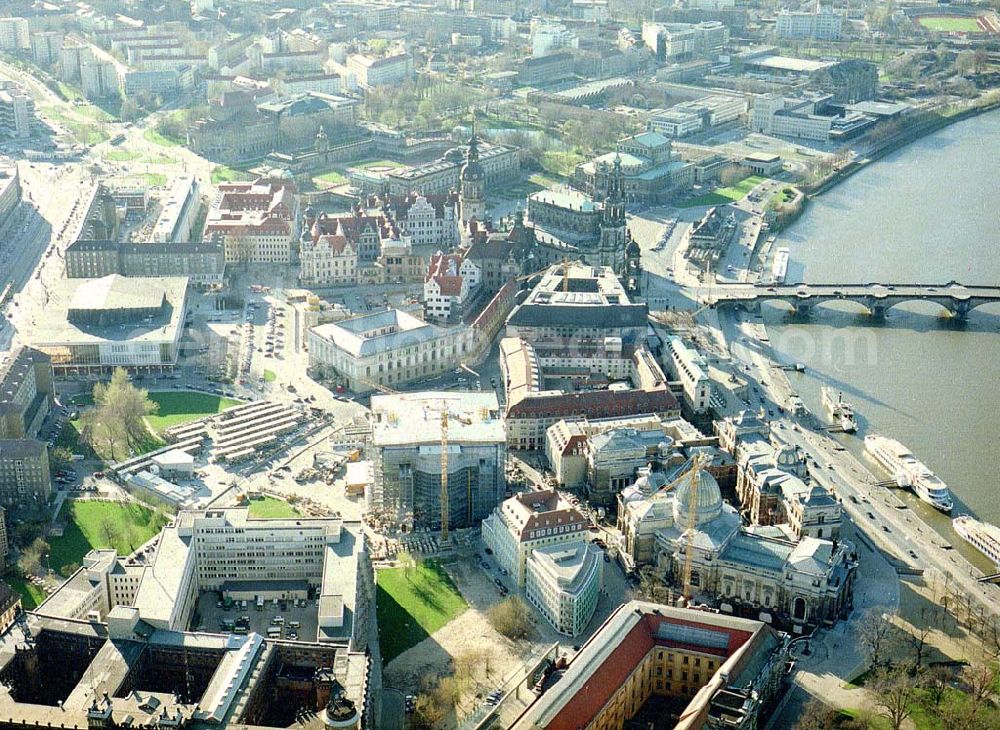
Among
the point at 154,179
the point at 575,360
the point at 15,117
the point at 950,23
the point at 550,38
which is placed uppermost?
the point at 550,38

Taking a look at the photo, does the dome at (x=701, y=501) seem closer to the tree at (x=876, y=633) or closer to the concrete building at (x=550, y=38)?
the tree at (x=876, y=633)

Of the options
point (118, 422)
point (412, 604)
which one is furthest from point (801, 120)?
point (412, 604)

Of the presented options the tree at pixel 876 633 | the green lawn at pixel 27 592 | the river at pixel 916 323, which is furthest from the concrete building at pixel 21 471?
the river at pixel 916 323

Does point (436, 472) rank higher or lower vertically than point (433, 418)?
lower

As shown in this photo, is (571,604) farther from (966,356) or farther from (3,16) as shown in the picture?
(3,16)

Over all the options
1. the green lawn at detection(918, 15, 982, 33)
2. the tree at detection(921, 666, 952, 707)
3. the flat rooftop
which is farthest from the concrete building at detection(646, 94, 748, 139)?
the tree at detection(921, 666, 952, 707)

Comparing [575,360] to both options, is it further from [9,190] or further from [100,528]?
[9,190]
